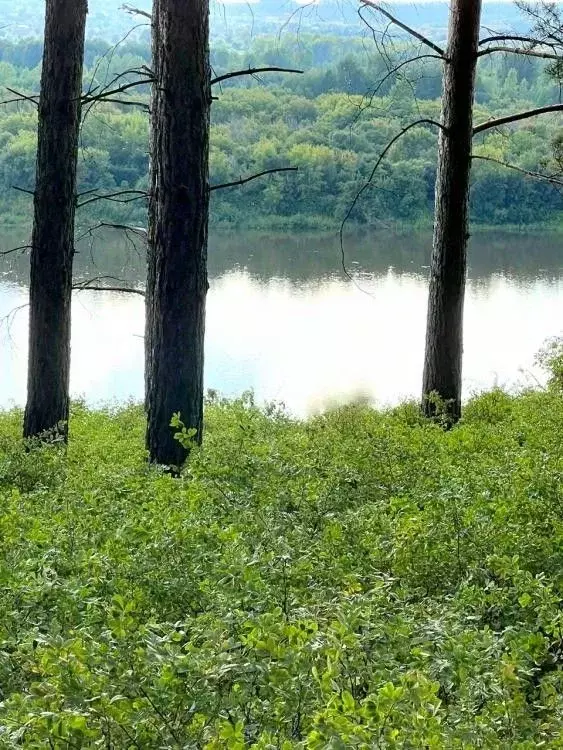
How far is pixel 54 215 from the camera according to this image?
260 inches

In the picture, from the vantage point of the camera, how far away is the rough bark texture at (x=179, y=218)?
199 inches

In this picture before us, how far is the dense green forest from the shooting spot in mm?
35406

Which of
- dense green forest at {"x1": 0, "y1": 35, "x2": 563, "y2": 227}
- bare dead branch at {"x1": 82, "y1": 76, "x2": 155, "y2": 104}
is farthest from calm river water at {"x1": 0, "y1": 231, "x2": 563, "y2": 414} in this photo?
bare dead branch at {"x1": 82, "y1": 76, "x2": 155, "y2": 104}

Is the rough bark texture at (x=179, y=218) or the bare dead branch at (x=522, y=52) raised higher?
the bare dead branch at (x=522, y=52)

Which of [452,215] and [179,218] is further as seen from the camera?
[452,215]

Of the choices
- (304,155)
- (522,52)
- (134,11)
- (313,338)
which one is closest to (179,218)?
(522,52)

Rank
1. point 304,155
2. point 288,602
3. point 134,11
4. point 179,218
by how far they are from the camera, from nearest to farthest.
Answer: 1. point 288,602
2. point 179,218
3. point 134,11
4. point 304,155

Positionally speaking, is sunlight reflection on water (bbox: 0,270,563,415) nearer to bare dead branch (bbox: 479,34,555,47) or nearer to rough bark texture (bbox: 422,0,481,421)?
rough bark texture (bbox: 422,0,481,421)

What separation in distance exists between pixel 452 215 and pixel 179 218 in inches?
102

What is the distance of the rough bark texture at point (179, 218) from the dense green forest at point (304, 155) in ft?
86.4

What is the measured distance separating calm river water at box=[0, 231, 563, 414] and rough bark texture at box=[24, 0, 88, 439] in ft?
17.0

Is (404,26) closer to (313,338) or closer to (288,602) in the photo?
(288,602)

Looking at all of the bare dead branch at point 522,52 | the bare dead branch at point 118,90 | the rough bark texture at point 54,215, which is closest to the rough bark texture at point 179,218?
the bare dead branch at point 118,90

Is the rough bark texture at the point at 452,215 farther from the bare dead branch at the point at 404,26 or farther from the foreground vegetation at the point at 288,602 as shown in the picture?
the foreground vegetation at the point at 288,602
